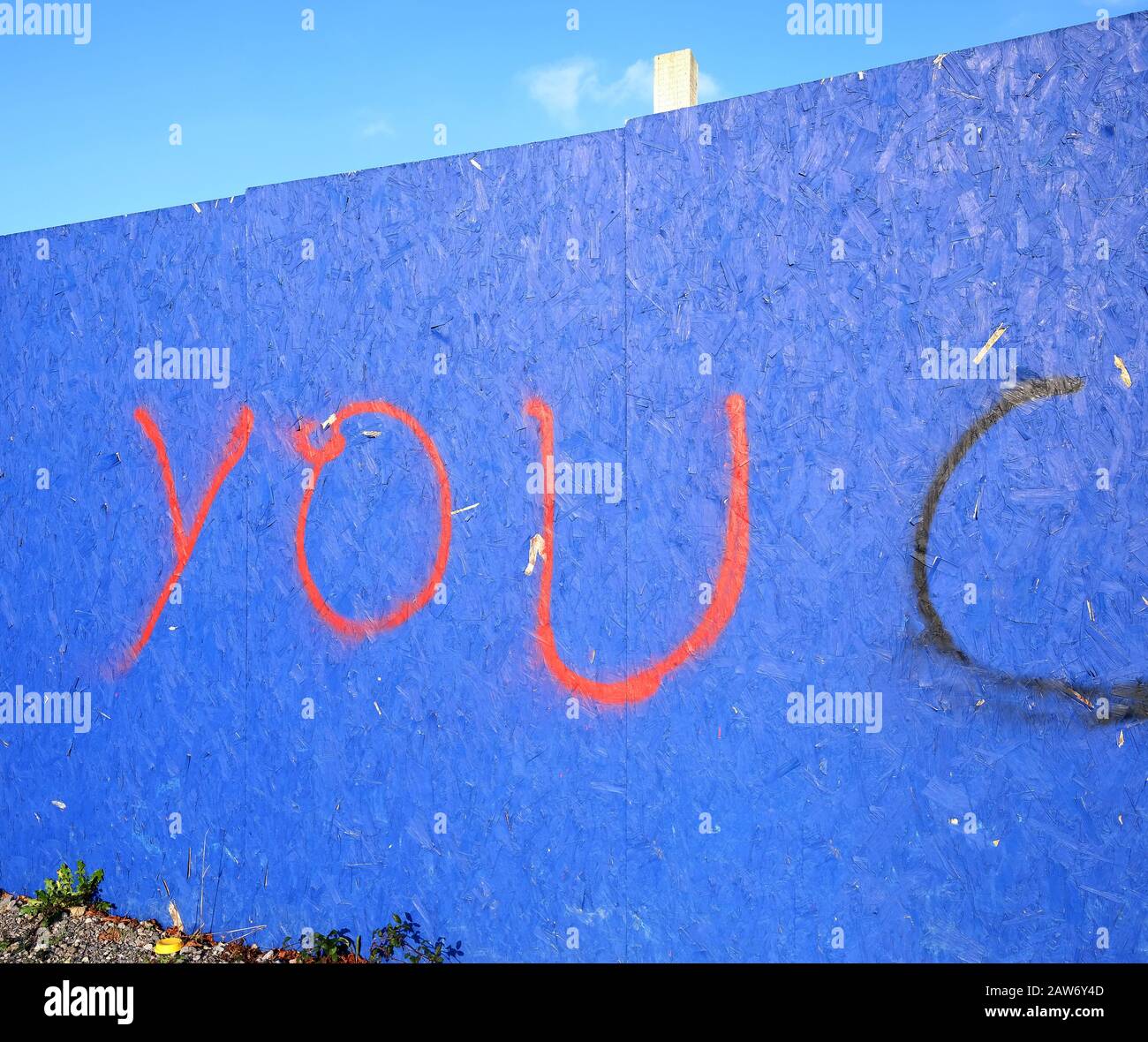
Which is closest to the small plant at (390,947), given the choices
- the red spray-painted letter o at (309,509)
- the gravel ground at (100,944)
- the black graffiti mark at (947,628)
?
the gravel ground at (100,944)

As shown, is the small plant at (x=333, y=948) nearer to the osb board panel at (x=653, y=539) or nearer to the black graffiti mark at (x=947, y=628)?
the osb board panel at (x=653, y=539)

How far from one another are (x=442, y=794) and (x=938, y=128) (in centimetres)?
281

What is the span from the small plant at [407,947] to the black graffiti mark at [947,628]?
6.65ft

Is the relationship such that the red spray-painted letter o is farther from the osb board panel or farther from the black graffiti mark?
the black graffiti mark

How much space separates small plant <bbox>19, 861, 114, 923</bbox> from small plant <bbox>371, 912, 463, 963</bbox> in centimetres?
141

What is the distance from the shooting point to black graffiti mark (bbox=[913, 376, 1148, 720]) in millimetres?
2797

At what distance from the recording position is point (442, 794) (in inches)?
141

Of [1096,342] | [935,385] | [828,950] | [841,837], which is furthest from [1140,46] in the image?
[828,950]

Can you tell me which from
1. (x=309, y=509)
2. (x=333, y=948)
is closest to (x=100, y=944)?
(x=333, y=948)

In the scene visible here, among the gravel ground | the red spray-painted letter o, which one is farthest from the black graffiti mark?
the gravel ground

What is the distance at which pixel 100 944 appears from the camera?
4020 millimetres

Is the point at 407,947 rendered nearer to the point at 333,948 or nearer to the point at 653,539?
the point at 333,948

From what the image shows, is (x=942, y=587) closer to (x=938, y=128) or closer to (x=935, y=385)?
(x=935, y=385)

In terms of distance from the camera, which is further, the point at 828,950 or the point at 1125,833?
the point at 828,950
